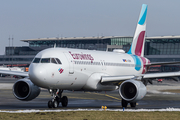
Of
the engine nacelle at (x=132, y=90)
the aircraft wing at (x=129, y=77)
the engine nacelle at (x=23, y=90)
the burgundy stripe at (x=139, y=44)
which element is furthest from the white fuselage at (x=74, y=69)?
the burgundy stripe at (x=139, y=44)

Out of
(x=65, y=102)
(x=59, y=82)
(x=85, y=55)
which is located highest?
(x=85, y=55)

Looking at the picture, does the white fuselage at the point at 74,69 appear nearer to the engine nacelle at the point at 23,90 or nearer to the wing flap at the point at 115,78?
the wing flap at the point at 115,78

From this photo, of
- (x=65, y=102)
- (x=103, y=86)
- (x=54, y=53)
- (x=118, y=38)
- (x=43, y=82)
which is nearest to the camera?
(x=43, y=82)

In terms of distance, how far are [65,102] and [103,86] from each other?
3.71 meters

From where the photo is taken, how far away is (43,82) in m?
20.4

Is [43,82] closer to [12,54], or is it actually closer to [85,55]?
[85,55]

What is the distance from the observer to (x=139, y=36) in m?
38.5

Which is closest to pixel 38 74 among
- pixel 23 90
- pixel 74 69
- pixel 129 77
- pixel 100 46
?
pixel 74 69

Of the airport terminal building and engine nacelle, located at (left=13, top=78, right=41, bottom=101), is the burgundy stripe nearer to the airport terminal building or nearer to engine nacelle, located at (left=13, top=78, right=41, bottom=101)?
engine nacelle, located at (left=13, top=78, right=41, bottom=101)

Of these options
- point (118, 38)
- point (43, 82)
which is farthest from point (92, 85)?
point (118, 38)

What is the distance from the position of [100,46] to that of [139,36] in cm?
10597

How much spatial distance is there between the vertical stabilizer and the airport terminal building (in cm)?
8838

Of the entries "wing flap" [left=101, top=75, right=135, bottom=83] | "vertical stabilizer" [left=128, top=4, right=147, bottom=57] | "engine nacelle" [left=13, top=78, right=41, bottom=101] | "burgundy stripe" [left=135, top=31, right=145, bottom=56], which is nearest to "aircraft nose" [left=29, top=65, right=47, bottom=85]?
"engine nacelle" [left=13, top=78, right=41, bottom=101]

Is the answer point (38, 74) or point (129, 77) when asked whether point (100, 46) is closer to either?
point (129, 77)
